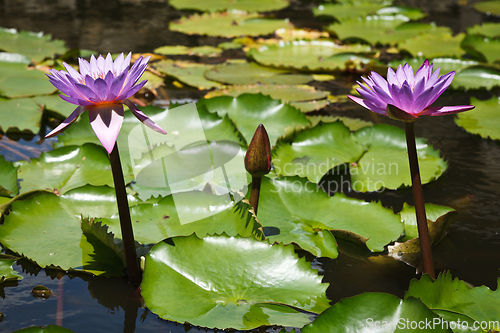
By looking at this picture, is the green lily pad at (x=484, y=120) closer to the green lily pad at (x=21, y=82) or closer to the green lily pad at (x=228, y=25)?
the green lily pad at (x=228, y=25)

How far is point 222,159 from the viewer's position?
145 centimetres

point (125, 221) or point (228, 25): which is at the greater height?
point (228, 25)

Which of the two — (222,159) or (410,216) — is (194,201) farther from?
(410,216)

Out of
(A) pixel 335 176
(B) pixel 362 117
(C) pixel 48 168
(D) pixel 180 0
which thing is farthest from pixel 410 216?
(D) pixel 180 0

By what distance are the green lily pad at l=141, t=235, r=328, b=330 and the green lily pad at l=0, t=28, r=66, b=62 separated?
2311 millimetres

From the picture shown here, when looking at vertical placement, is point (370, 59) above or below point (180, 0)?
below

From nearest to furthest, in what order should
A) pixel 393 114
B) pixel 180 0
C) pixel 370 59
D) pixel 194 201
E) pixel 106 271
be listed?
pixel 393 114 < pixel 106 271 < pixel 194 201 < pixel 370 59 < pixel 180 0

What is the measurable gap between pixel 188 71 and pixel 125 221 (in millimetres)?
1812

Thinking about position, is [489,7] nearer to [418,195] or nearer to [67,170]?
[418,195]

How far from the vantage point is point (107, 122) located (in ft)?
2.72

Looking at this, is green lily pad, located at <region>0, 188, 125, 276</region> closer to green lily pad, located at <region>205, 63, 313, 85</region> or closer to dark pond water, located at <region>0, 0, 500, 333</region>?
dark pond water, located at <region>0, 0, 500, 333</region>

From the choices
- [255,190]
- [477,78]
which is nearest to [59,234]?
[255,190]

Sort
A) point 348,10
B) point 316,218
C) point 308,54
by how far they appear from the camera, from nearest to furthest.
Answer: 1. point 316,218
2. point 308,54
3. point 348,10

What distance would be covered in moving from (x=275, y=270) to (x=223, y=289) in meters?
0.13
